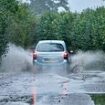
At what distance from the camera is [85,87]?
1736 cm

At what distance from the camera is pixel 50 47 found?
26.1 m

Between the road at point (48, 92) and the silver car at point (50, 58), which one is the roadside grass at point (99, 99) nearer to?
the road at point (48, 92)

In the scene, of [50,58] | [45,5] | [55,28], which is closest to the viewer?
[50,58]

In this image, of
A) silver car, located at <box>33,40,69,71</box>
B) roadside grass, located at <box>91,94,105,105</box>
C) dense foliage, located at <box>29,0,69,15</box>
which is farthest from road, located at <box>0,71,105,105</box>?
dense foliage, located at <box>29,0,69,15</box>

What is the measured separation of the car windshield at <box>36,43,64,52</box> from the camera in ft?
84.9

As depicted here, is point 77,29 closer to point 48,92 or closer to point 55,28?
point 55,28

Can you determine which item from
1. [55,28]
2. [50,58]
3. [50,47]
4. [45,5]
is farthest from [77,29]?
[45,5]

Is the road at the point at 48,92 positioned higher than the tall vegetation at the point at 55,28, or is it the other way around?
the tall vegetation at the point at 55,28

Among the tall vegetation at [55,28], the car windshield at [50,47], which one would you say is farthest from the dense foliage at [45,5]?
the car windshield at [50,47]

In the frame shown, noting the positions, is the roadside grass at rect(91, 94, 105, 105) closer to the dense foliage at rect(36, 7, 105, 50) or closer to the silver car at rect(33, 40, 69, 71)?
the silver car at rect(33, 40, 69, 71)

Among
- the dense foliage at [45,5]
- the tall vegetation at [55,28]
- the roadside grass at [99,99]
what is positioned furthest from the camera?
the dense foliage at [45,5]

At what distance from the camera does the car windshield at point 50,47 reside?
84.9 feet

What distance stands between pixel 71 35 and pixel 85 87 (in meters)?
21.6

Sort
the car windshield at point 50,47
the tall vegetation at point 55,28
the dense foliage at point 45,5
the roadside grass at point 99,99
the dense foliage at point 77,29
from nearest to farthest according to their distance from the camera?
the roadside grass at point 99,99
the car windshield at point 50,47
the tall vegetation at point 55,28
the dense foliage at point 77,29
the dense foliage at point 45,5
